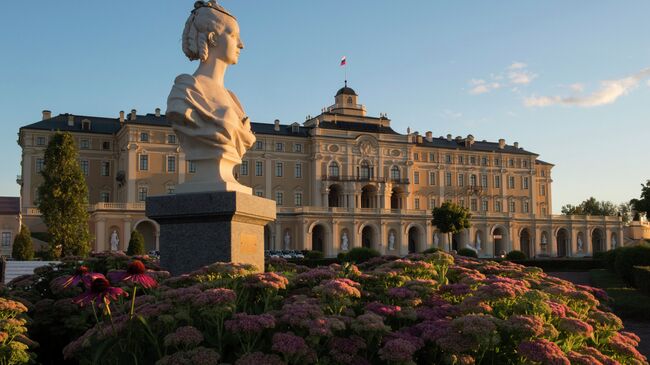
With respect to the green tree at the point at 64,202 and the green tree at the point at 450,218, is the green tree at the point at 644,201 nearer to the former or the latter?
the green tree at the point at 450,218

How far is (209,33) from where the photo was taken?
10.5m

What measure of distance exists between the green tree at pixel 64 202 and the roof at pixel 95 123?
81.1 feet

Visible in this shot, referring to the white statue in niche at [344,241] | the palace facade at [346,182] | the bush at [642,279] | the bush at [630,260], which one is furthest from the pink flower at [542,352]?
the white statue in niche at [344,241]

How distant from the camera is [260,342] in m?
5.69

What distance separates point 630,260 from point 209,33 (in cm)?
1878

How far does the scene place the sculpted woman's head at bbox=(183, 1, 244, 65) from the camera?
10469mm

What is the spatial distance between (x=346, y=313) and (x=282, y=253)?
46460 millimetres

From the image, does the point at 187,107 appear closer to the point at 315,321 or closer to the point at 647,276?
the point at 315,321

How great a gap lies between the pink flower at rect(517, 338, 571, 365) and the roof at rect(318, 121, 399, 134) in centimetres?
6459

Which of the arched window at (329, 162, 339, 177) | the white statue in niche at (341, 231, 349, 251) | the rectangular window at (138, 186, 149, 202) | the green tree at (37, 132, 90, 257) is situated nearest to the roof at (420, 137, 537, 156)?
the arched window at (329, 162, 339, 177)

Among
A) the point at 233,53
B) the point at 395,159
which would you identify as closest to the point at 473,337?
the point at 233,53

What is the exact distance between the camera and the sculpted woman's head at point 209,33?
10469mm

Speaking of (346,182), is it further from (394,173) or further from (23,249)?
(23,249)

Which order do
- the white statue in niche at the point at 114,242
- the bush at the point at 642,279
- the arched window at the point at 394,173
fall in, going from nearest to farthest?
the bush at the point at 642,279 < the white statue in niche at the point at 114,242 < the arched window at the point at 394,173
